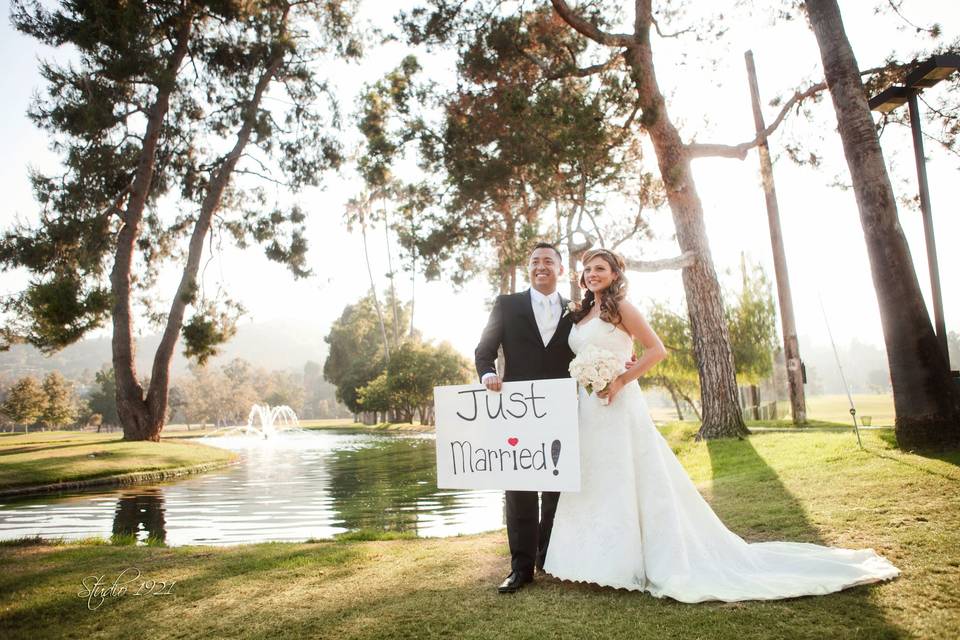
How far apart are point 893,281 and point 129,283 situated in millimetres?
21438

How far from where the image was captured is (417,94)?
52.0 feet

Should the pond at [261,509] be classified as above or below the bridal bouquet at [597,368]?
below

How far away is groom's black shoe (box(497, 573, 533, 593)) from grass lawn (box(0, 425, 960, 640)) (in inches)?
3.7

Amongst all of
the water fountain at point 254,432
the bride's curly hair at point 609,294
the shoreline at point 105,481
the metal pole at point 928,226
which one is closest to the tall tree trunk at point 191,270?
the shoreline at point 105,481

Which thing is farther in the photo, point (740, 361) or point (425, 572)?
point (740, 361)

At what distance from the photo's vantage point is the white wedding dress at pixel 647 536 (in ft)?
11.0

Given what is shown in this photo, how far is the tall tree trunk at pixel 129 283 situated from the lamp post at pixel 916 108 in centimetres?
2002

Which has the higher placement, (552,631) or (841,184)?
(841,184)

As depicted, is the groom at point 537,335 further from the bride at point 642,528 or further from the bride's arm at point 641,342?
the bride's arm at point 641,342

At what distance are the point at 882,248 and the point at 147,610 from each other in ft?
26.1

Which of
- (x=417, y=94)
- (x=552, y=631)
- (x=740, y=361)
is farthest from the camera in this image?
(x=740, y=361)

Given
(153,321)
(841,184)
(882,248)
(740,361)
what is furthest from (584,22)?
(153,321)

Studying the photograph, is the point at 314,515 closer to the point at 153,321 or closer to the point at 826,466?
the point at 826,466

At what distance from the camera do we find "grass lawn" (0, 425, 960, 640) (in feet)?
9.46
